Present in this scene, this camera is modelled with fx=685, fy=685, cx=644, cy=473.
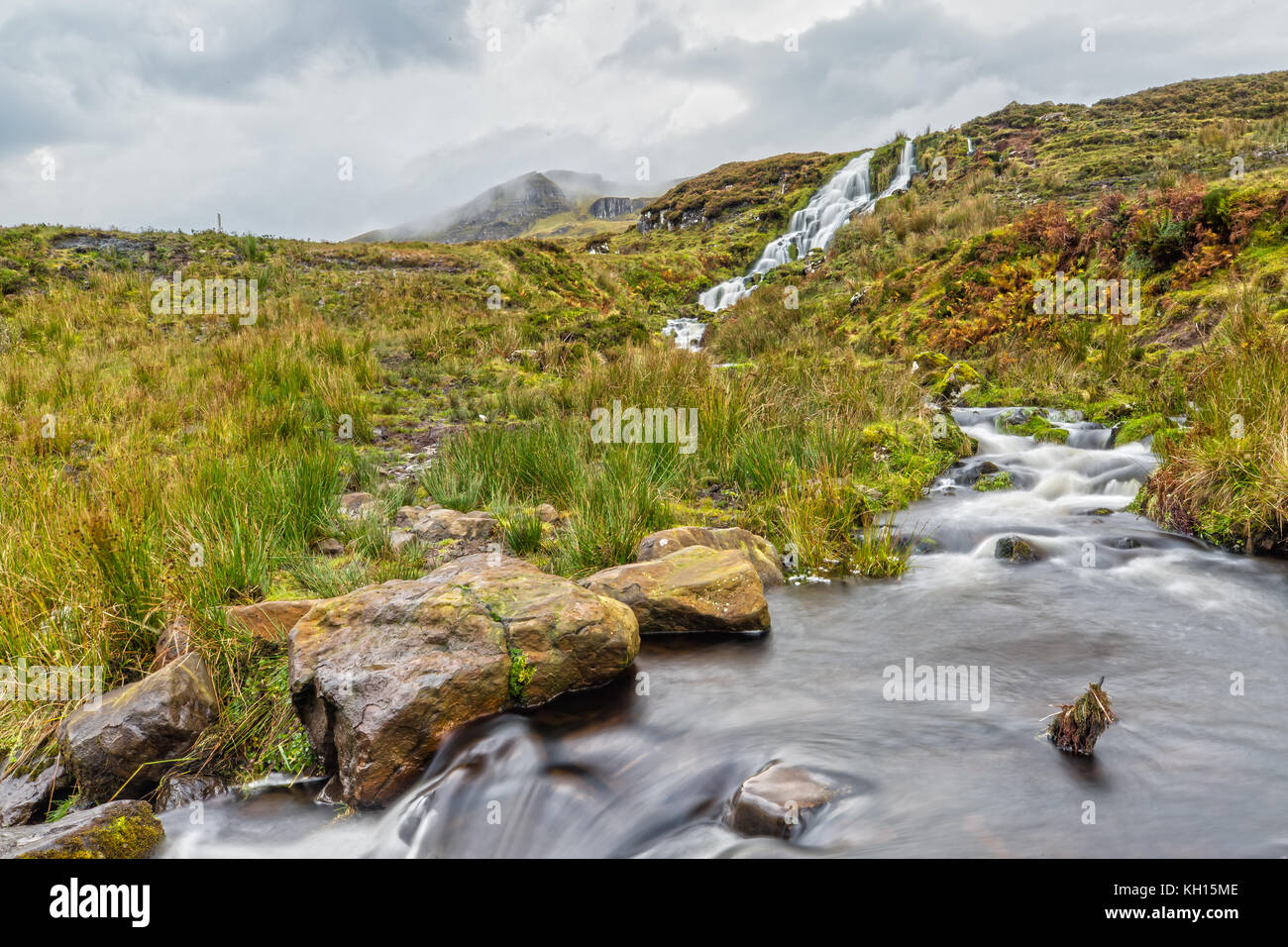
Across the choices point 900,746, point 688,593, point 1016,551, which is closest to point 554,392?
point 688,593

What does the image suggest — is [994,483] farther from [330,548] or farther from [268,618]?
[268,618]

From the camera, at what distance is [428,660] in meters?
3.18

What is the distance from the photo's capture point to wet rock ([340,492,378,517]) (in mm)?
5375

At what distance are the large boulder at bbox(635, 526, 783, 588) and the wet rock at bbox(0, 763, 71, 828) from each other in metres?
3.21

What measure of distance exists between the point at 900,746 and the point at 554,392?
785 cm

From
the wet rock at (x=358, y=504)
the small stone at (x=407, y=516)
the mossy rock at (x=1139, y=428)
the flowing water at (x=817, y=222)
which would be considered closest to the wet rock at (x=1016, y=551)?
the mossy rock at (x=1139, y=428)

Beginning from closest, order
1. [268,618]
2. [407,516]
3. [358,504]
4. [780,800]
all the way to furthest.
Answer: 1. [780,800]
2. [268,618]
3. [407,516]
4. [358,504]

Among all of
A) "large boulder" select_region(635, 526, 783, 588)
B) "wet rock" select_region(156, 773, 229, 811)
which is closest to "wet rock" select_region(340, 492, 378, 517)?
"large boulder" select_region(635, 526, 783, 588)

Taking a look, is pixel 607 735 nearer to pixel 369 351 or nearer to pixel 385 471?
pixel 385 471

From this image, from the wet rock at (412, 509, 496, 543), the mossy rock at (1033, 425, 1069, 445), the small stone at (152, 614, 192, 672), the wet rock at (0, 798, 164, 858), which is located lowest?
the wet rock at (0, 798, 164, 858)

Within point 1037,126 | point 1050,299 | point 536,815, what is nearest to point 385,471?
point 536,815

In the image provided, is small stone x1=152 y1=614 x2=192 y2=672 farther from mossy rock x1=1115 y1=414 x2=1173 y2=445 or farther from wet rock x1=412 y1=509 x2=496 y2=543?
mossy rock x1=1115 y1=414 x2=1173 y2=445

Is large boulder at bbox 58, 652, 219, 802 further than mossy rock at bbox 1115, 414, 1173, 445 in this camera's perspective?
No

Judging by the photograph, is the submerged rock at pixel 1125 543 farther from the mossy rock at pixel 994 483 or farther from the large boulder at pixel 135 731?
the large boulder at pixel 135 731
